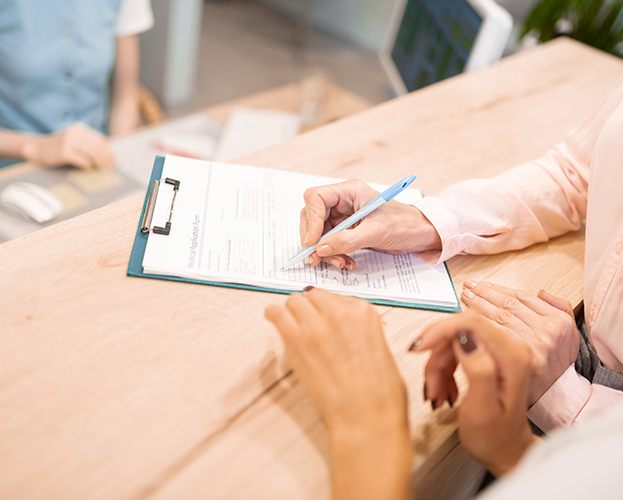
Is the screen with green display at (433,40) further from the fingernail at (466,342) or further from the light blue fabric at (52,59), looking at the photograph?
the fingernail at (466,342)

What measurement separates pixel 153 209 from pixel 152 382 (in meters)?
0.26

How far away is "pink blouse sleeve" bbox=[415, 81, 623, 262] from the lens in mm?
809

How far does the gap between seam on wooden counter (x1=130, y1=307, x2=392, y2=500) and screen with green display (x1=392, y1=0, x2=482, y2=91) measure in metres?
Answer: 1.11

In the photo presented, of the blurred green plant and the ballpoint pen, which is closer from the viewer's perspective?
the ballpoint pen

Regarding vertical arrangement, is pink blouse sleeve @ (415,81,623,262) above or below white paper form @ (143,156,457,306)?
above

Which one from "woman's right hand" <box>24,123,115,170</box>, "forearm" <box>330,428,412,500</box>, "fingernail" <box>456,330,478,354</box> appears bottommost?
"woman's right hand" <box>24,123,115,170</box>

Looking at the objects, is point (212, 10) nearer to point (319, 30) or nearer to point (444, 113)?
point (319, 30)

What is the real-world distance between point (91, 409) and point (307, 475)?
0.68ft

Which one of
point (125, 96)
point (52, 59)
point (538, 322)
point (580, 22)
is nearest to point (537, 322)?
point (538, 322)

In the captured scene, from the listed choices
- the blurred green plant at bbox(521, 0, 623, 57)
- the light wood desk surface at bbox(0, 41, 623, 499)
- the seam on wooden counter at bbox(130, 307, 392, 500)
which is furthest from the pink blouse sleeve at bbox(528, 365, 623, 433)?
the blurred green plant at bbox(521, 0, 623, 57)

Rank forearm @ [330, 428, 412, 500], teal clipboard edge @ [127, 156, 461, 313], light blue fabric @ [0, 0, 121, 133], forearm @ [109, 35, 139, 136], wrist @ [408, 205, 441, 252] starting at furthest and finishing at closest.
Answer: forearm @ [109, 35, 139, 136], light blue fabric @ [0, 0, 121, 133], wrist @ [408, 205, 441, 252], teal clipboard edge @ [127, 156, 461, 313], forearm @ [330, 428, 412, 500]

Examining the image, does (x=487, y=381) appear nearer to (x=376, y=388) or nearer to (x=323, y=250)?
(x=376, y=388)

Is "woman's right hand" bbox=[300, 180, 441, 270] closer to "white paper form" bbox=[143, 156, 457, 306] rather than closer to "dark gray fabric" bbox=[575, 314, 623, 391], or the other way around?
"white paper form" bbox=[143, 156, 457, 306]

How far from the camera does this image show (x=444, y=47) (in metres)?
1.52
